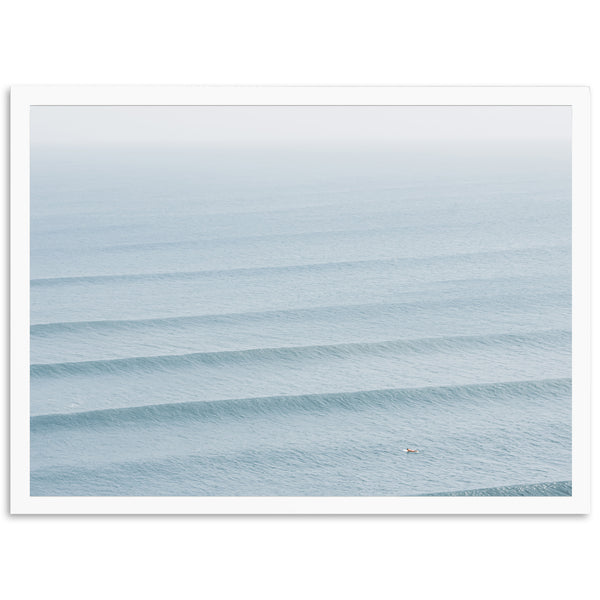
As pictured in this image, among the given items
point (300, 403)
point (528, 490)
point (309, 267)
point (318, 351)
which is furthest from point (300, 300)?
point (528, 490)

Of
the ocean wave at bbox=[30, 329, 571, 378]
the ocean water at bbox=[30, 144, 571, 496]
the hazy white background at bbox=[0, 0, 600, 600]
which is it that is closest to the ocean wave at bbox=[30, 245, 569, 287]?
the ocean water at bbox=[30, 144, 571, 496]

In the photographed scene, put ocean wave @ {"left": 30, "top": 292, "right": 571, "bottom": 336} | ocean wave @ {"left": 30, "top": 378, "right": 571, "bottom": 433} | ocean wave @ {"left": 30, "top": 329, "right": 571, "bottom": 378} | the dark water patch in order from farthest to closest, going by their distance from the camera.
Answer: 1. ocean wave @ {"left": 30, "top": 292, "right": 571, "bottom": 336}
2. ocean wave @ {"left": 30, "top": 329, "right": 571, "bottom": 378}
3. ocean wave @ {"left": 30, "top": 378, "right": 571, "bottom": 433}
4. the dark water patch

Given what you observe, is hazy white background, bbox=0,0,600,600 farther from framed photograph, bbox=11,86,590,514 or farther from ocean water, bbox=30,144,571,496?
ocean water, bbox=30,144,571,496
